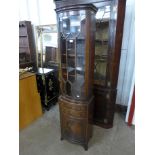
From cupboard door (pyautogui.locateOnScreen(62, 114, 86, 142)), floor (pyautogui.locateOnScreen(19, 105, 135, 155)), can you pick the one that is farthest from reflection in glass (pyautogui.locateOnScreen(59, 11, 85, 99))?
floor (pyautogui.locateOnScreen(19, 105, 135, 155))

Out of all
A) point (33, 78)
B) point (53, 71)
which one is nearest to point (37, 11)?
point (53, 71)

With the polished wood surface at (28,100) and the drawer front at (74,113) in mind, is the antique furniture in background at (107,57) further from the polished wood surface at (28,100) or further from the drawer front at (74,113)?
the polished wood surface at (28,100)

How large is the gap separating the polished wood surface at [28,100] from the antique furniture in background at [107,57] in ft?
3.54

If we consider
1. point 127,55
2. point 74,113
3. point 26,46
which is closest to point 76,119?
point 74,113

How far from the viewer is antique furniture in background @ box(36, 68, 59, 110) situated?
246cm

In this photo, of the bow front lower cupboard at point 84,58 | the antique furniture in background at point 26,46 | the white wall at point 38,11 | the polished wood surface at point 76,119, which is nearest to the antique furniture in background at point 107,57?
the bow front lower cupboard at point 84,58

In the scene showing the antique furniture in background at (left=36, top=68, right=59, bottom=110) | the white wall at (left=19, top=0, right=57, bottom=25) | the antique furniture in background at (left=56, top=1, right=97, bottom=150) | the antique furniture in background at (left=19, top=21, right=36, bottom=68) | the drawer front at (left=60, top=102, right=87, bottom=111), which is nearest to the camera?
the antique furniture in background at (left=56, top=1, right=97, bottom=150)

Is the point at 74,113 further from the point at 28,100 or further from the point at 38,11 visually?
the point at 38,11

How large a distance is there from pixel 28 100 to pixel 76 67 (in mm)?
1159

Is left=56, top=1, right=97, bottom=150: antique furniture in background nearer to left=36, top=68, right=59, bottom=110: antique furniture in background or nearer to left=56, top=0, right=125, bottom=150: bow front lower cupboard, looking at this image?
left=56, top=0, right=125, bottom=150: bow front lower cupboard

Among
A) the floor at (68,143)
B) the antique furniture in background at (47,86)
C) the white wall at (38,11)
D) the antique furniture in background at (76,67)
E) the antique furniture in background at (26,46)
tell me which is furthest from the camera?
the antique furniture in background at (26,46)

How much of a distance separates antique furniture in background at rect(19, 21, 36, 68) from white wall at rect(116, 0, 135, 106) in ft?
6.77

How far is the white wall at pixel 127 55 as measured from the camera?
2.15 m

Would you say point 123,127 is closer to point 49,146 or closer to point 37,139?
point 49,146
